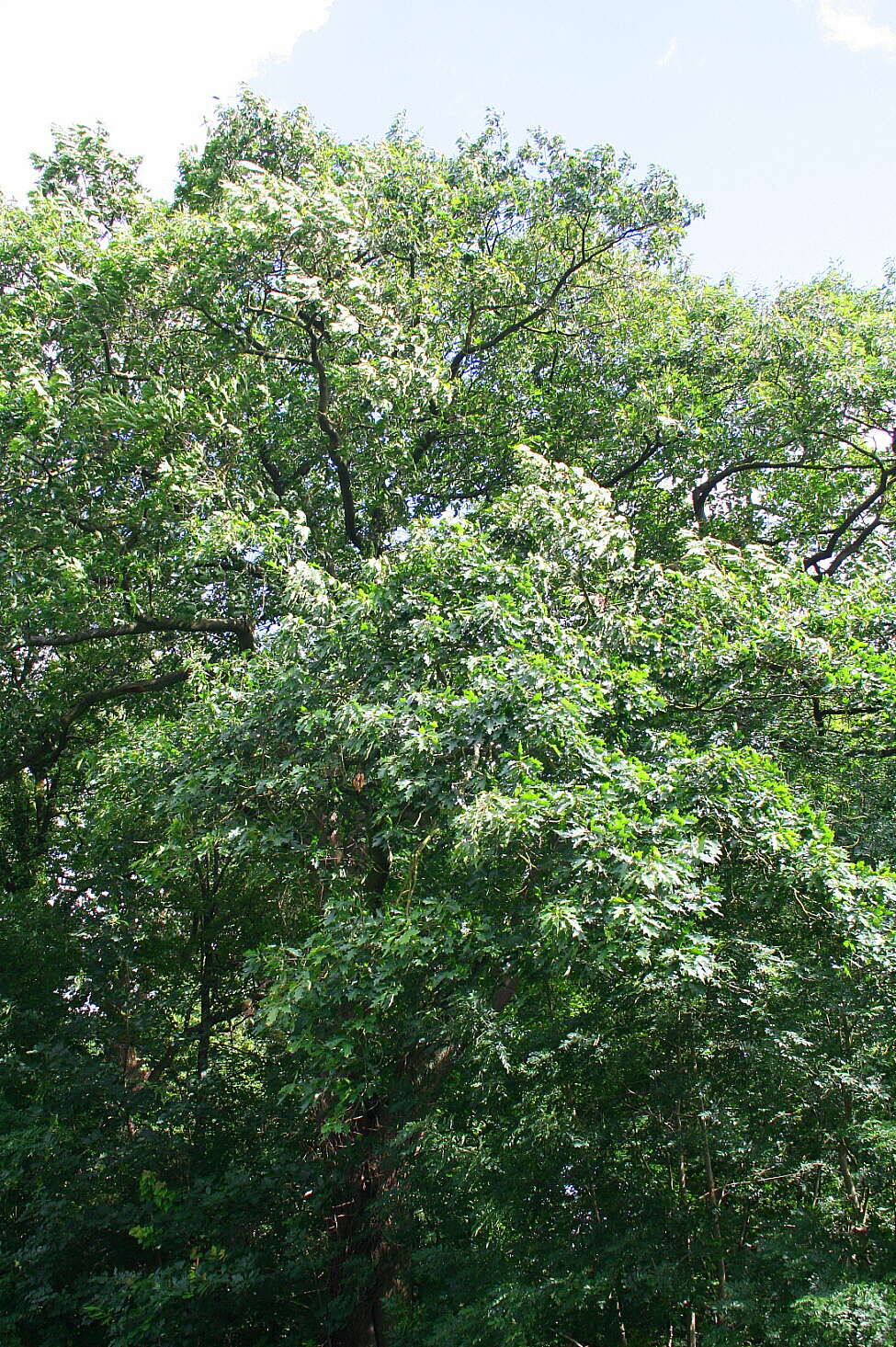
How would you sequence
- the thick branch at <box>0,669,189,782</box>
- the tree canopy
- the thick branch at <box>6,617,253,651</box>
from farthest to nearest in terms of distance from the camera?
1. the thick branch at <box>0,669,189,782</box>
2. the thick branch at <box>6,617,253,651</box>
3. the tree canopy

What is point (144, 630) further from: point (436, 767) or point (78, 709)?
point (436, 767)

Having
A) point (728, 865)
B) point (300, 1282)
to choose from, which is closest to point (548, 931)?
point (728, 865)

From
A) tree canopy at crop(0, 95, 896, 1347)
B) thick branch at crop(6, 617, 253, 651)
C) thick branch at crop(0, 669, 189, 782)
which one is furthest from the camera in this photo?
thick branch at crop(0, 669, 189, 782)

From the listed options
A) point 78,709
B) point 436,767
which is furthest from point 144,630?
point 436,767

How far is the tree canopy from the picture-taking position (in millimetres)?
5047

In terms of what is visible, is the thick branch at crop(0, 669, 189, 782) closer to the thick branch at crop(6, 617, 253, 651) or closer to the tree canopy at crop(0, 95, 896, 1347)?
the tree canopy at crop(0, 95, 896, 1347)

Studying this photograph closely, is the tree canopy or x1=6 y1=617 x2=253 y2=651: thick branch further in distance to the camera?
x1=6 y1=617 x2=253 y2=651: thick branch

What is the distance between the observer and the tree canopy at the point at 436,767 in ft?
16.6

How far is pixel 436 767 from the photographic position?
17.9ft

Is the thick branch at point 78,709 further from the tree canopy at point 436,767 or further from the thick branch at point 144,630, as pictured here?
the thick branch at point 144,630

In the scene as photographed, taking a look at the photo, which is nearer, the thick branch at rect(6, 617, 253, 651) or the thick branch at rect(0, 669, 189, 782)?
the thick branch at rect(6, 617, 253, 651)

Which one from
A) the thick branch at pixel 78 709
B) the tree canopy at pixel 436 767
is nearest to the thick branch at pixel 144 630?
the tree canopy at pixel 436 767

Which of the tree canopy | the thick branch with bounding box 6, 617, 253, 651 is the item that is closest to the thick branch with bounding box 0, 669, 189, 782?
the tree canopy

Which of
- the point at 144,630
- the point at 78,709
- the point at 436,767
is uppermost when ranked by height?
the point at 144,630
